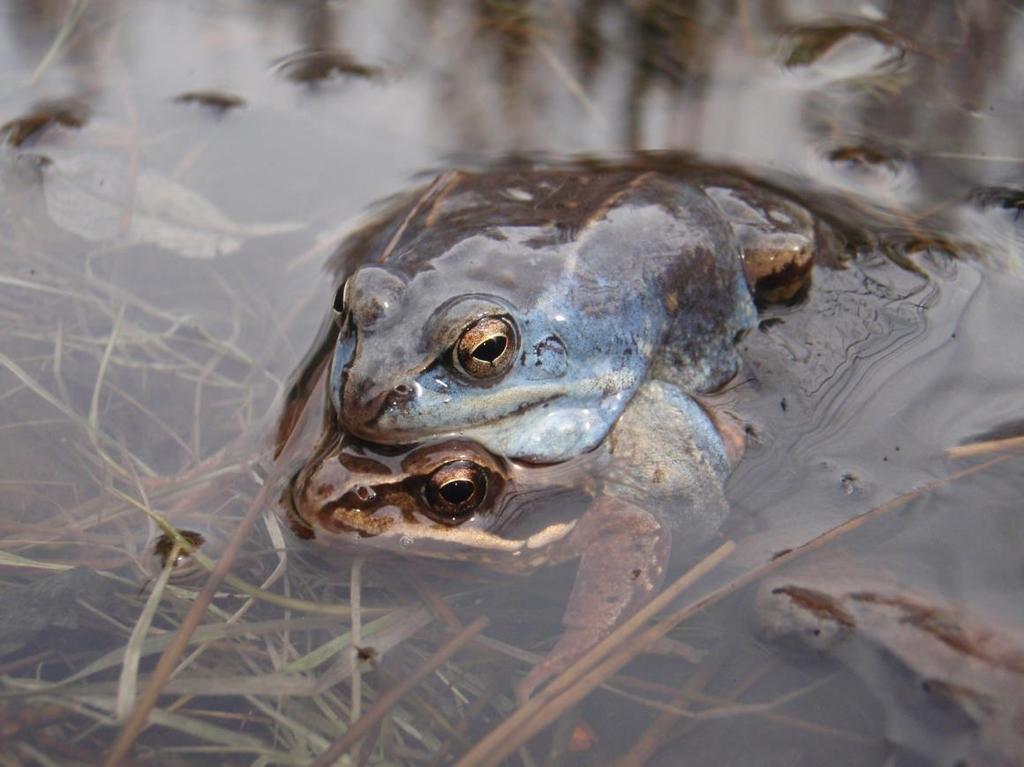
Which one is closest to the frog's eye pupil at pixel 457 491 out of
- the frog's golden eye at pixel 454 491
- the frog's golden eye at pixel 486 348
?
the frog's golden eye at pixel 454 491

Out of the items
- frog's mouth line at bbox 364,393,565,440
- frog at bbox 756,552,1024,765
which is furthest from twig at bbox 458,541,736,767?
frog's mouth line at bbox 364,393,565,440

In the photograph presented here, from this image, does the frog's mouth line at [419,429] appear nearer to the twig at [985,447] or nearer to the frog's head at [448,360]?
the frog's head at [448,360]

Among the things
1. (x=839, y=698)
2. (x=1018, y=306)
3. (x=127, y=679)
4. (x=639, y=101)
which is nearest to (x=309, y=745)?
(x=127, y=679)

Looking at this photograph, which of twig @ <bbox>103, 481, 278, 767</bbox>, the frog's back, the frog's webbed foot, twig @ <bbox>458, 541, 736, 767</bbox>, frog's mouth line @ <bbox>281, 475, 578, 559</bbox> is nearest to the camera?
twig @ <bbox>103, 481, 278, 767</bbox>

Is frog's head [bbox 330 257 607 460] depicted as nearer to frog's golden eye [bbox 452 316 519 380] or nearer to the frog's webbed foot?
frog's golden eye [bbox 452 316 519 380]

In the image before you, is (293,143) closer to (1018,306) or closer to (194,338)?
(194,338)

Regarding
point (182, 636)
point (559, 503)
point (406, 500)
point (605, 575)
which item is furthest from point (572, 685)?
point (182, 636)
